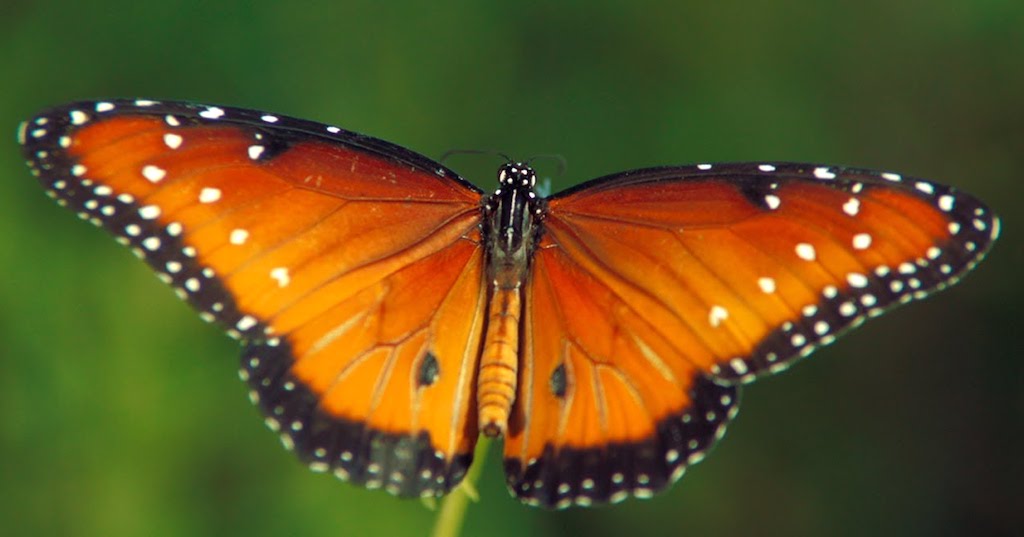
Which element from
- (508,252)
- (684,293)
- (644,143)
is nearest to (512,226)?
(508,252)

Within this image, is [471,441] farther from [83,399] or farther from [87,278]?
[87,278]

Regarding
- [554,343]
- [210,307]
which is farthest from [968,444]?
[210,307]

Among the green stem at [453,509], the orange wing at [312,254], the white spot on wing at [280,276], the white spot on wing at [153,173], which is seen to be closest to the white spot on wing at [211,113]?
the orange wing at [312,254]

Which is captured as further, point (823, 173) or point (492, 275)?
point (492, 275)

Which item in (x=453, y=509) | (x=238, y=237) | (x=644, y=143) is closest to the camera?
(x=453, y=509)

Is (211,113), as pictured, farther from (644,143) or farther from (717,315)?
(644,143)

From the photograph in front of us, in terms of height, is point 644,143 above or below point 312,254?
above
